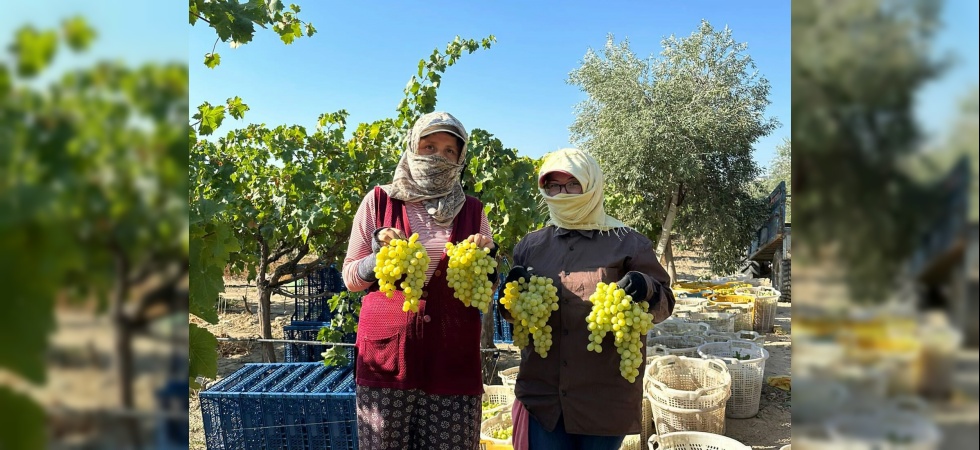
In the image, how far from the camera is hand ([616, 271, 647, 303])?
2.15m

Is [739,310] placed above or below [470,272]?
below

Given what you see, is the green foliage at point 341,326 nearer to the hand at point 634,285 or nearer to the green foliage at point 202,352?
the green foliage at point 202,352

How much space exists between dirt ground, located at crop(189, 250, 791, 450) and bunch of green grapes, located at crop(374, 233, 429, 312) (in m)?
1.43

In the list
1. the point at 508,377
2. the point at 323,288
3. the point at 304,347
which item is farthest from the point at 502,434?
the point at 323,288

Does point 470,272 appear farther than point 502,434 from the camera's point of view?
No

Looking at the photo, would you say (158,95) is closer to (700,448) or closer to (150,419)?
(150,419)

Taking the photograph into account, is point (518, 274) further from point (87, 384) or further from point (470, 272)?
point (87, 384)

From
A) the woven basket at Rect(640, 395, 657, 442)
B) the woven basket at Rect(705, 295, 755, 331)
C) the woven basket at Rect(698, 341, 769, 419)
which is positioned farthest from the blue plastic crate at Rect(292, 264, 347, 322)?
the woven basket at Rect(705, 295, 755, 331)

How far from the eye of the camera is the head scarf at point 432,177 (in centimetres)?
224

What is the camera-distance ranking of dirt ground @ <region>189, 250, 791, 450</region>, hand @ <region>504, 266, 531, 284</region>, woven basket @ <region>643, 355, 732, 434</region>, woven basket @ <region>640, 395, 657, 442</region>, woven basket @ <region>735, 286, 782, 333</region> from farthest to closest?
woven basket @ <region>735, 286, 782, 333</region>
dirt ground @ <region>189, 250, 791, 450</region>
woven basket @ <region>640, 395, 657, 442</region>
woven basket @ <region>643, 355, 732, 434</region>
hand @ <region>504, 266, 531, 284</region>

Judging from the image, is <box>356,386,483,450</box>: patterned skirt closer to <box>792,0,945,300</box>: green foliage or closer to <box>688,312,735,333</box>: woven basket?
<box>792,0,945,300</box>: green foliage

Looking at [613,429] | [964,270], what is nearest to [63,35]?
[964,270]

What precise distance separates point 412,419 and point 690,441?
2459 mm

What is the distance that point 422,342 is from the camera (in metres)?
2.22
